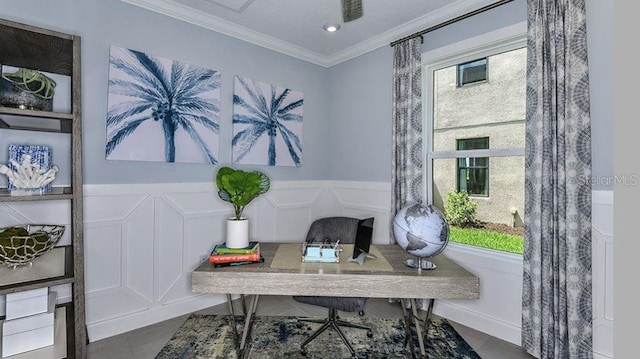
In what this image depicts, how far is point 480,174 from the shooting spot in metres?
2.57

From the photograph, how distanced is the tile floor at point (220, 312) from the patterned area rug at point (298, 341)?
84 mm

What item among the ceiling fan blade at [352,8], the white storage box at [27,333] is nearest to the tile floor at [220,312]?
the white storage box at [27,333]

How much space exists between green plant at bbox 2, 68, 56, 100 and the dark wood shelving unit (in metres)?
0.15

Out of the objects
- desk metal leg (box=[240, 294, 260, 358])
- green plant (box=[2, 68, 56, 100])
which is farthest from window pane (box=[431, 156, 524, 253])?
green plant (box=[2, 68, 56, 100])

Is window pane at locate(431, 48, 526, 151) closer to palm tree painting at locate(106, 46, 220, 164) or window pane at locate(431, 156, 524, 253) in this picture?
window pane at locate(431, 156, 524, 253)

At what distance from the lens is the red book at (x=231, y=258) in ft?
5.64

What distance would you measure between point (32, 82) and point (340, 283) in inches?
85.3

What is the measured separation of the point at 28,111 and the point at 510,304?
3464mm

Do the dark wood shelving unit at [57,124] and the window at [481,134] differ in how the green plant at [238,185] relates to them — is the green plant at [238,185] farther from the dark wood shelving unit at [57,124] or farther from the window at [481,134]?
the window at [481,134]

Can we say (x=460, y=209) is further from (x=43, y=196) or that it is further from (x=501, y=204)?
(x=43, y=196)

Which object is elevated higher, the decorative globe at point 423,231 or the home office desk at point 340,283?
the decorative globe at point 423,231

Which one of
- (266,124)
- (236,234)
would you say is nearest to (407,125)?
(266,124)

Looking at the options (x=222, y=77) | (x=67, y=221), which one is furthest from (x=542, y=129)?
(x=67, y=221)

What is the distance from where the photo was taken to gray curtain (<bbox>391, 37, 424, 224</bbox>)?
278 cm
